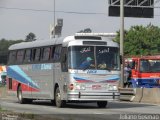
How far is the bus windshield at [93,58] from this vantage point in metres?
24.0

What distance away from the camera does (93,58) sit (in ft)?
79.1

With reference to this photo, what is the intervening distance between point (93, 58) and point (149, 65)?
13958mm

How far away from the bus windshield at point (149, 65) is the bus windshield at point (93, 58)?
503 inches

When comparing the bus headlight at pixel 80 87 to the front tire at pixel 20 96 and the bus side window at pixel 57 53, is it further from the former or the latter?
the front tire at pixel 20 96

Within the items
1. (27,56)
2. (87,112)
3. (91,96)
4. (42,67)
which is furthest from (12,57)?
(87,112)

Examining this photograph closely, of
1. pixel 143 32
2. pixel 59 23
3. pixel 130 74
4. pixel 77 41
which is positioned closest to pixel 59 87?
pixel 77 41

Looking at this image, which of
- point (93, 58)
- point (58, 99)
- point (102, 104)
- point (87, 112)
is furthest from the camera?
point (102, 104)

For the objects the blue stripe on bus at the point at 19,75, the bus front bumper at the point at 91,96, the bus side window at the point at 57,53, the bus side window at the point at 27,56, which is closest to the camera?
the bus front bumper at the point at 91,96

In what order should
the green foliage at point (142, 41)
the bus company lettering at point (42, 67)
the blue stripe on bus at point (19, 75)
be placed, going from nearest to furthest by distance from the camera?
1. the bus company lettering at point (42, 67)
2. the blue stripe on bus at point (19, 75)
3. the green foliage at point (142, 41)

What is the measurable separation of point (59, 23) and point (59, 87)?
88.6ft

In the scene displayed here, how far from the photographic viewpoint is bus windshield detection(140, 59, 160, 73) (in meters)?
37.1

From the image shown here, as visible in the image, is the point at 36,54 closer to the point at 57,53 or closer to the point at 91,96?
the point at 57,53

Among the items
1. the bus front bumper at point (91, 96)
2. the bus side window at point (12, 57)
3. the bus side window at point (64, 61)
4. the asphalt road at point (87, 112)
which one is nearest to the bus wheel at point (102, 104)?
the asphalt road at point (87, 112)

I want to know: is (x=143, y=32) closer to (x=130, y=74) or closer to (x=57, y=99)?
(x=130, y=74)
